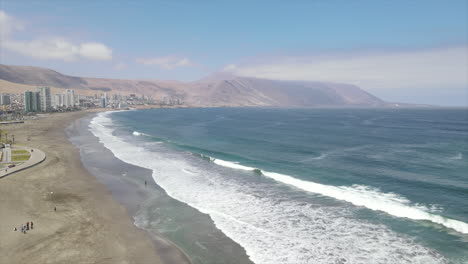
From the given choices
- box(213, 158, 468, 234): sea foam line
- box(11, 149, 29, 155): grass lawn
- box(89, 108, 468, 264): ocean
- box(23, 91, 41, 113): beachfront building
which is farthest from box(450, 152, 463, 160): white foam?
box(23, 91, 41, 113): beachfront building

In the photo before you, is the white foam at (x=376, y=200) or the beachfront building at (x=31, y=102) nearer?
the white foam at (x=376, y=200)

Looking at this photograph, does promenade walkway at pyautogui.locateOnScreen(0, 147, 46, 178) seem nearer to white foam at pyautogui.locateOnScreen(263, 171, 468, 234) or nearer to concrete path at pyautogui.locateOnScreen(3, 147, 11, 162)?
concrete path at pyautogui.locateOnScreen(3, 147, 11, 162)

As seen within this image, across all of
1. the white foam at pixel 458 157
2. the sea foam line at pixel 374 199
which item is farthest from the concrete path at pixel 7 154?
the white foam at pixel 458 157

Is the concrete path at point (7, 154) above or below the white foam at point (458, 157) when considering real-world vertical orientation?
below

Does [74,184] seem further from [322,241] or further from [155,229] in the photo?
[322,241]

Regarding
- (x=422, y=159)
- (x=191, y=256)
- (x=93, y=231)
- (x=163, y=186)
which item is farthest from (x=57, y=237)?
(x=422, y=159)

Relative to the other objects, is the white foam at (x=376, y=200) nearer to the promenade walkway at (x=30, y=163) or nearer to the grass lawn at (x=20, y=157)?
the promenade walkway at (x=30, y=163)
